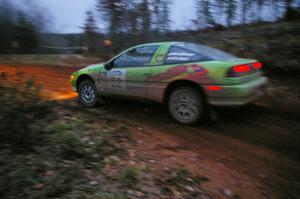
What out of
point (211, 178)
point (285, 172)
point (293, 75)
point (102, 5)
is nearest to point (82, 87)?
point (211, 178)

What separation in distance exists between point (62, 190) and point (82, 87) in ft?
15.1

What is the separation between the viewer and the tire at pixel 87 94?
7180mm

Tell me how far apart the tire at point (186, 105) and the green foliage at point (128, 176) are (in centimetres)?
236

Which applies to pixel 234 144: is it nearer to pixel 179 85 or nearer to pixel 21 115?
pixel 179 85

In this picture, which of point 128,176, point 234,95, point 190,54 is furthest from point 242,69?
point 128,176

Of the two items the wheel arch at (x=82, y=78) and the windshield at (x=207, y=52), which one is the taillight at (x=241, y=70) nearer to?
the windshield at (x=207, y=52)

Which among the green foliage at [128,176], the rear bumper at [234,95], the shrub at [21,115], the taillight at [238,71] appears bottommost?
the green foliage at [128,176]

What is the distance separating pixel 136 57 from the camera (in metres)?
6.41

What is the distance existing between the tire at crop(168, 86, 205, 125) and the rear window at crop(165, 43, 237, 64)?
22.4 inches

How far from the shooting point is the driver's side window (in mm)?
6185

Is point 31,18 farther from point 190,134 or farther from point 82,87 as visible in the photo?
point 190,134

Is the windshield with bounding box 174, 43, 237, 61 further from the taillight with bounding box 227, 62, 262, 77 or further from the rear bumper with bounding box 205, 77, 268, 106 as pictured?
the rear bumper with bounding box 205, 77, 268, 106

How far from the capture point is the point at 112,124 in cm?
572

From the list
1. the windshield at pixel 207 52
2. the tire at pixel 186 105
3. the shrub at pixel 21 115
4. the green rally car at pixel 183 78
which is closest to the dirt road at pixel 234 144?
the tire at pixel 186 105
